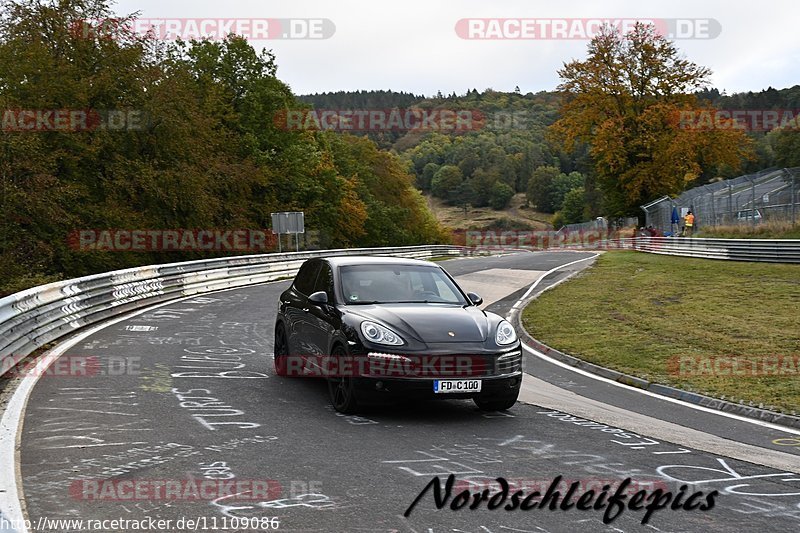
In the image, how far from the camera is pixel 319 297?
31.2 ft

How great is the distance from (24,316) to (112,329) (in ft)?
11.9

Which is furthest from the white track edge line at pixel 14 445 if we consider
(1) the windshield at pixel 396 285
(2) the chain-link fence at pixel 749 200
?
(2) the chain-link fence at pixel 749 200

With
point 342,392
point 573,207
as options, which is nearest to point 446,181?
point 573,207

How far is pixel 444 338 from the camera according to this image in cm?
831

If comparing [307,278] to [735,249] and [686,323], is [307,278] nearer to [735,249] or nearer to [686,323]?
[686,323]

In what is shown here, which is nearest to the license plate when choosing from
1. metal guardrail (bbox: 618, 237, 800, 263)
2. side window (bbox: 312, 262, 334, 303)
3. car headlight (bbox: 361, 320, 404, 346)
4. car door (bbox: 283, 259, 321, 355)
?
car headlight (bbox: 361, 320, 404, 346)

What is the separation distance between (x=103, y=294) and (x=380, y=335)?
37.9 ft

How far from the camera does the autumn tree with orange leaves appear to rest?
2245 inches

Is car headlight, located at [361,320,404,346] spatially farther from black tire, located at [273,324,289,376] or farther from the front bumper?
black tire, located at [273,324,289,376]

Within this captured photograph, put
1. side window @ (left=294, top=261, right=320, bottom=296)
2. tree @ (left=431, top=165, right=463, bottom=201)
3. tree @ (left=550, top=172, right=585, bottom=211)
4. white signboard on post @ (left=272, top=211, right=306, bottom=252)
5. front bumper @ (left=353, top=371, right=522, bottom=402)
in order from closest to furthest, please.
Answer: front bumper @ (left=353, top=371, right=522, bottom=402) < side window @ (left=294, top=261, right=320, bottom=296) < white signboard on post @ (left=272, top=211, right=306, bottom=252) < tree @ (left=550, top=172, right=585, bottom=211) < tree @ (left=431, top=165, right=463, bottom=201)

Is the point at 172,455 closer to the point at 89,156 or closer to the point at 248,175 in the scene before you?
the point at 89,156

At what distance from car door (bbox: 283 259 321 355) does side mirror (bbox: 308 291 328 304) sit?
488 mm

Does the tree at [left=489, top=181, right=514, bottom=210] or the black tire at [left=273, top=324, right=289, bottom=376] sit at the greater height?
the tree at [left=489, top=181, right=514, bottom=210]

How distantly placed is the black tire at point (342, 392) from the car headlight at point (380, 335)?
0.35 m
